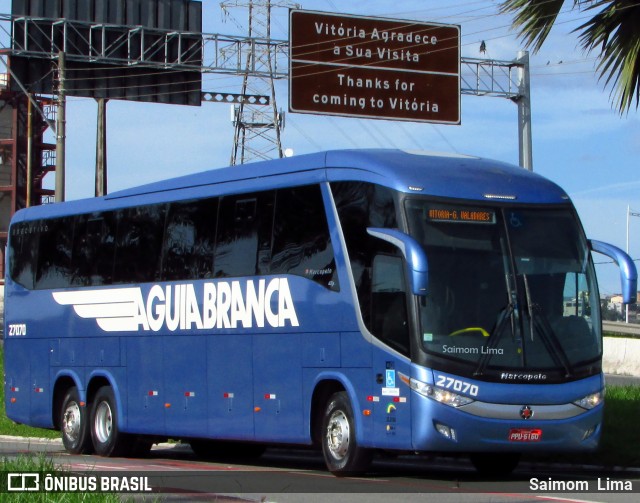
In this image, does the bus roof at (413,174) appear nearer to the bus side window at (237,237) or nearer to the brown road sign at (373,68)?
the bus side window at (237,237)

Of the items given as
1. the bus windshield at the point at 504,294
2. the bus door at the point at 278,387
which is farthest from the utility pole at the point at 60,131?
the bus windshield at the point at 504,294

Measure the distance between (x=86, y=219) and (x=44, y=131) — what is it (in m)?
75.2

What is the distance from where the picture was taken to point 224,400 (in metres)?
17.1

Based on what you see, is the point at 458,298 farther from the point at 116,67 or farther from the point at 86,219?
the point at 116,67

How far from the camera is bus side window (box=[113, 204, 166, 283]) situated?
18.8 metres

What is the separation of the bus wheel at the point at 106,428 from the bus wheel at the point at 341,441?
584cm

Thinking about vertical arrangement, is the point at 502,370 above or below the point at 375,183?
below

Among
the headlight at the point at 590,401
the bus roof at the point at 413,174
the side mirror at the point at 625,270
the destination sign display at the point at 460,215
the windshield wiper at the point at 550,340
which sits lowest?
the headlight at the point at 590,401

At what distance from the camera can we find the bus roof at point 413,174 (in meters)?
14.2

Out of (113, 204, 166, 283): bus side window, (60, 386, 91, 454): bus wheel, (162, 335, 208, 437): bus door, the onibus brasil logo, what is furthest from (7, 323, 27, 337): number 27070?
(162, 335, 208, 437): bus door

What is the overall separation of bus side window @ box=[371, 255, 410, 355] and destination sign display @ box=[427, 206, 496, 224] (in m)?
0.66

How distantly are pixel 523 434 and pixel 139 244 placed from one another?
7734 mm

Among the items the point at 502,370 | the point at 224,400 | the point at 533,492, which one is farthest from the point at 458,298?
the point at 224,400

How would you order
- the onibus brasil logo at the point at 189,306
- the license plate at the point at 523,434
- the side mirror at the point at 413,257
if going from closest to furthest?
the side mirror at the point at 413,257 → the license plate at the point at 523,434 → the onibus brasil logo at the point at 189,306
